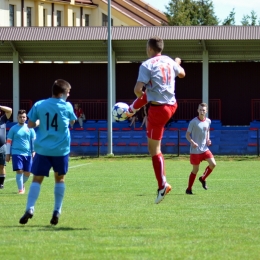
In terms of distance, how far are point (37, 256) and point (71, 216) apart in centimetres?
370

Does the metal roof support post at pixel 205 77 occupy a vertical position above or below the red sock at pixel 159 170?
above

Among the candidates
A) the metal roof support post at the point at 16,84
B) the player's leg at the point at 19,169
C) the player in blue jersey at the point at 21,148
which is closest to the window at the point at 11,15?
the metal roof support post at the point at 16,84

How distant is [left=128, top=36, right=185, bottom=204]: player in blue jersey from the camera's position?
400 inches

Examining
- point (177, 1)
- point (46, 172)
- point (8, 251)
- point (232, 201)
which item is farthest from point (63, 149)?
point (177, 1)

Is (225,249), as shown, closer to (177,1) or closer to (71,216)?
(71,216)

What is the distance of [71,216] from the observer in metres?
11.3

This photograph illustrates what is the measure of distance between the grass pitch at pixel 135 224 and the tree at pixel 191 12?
60357 mm

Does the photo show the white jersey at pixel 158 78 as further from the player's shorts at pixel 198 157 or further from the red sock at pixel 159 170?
the player's shorts at pixel 198 157

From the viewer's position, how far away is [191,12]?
83750mm

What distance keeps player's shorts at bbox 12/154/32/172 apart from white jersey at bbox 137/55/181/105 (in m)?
7.22

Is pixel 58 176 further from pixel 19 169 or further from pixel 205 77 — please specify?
pixel 205 77

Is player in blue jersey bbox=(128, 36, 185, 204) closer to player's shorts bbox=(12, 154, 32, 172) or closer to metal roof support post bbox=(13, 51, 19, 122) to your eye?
player's shorts bbox=(12, 154, 32, 172)

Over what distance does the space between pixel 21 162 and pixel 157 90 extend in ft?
24.4

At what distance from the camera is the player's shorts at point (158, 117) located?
1035cm
